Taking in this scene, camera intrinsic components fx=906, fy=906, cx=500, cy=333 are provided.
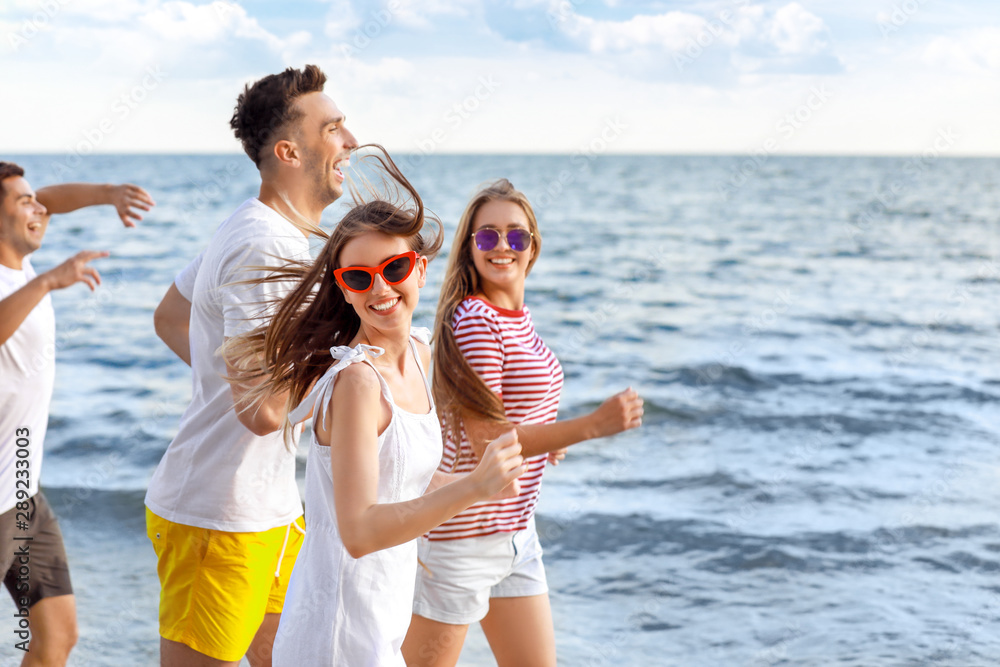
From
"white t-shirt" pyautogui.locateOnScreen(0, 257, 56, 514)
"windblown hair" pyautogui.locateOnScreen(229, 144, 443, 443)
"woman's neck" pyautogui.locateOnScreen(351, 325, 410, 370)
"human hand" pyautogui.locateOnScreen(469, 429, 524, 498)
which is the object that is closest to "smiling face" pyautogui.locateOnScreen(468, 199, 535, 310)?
"windblown hair" pyautogui.locateOnScreen(229, 144, 443, 443)

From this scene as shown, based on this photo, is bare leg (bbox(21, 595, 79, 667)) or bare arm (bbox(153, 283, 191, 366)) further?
bare leg (bbox(21, 595, 79, 667))

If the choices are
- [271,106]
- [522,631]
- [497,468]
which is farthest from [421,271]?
[522,631]

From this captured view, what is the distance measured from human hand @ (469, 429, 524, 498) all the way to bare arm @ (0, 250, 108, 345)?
188cm

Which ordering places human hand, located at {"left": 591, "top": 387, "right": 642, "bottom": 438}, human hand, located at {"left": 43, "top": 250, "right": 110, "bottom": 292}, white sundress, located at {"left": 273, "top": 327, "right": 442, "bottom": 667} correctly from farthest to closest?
human hand, located at {"left": 43, "top": 250, "right": 110, "bottom": 292}
human hand, located at {"left": 591, "top": 387, "right": 642, "bottom": 438}
white sundress, located at {"left": 273, "top": 327, "right": 442, "bottom": 667}

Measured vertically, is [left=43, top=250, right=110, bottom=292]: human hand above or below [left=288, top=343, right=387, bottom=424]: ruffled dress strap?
above

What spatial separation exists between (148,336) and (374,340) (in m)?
12.3

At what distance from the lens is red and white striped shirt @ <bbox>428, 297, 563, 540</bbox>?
3.07m

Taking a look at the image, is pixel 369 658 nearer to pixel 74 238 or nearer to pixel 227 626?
pixel 227 626

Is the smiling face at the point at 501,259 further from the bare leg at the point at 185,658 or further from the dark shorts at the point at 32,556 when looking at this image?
the dark shorts at the point at 32,556

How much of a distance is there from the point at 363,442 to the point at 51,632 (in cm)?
247

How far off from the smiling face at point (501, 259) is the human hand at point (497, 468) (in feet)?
4.46

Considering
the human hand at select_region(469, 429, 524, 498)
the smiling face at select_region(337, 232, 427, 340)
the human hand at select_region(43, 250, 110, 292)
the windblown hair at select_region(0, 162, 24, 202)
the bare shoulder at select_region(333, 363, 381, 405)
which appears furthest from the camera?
the windblown hair at select_region(0, 162, 24, 202)

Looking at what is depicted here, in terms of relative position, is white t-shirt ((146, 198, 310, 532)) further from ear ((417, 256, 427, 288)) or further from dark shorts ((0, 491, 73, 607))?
dark shorts ((0, 491, 73, 607))

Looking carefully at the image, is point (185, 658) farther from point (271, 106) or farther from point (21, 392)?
point (271, 106)
